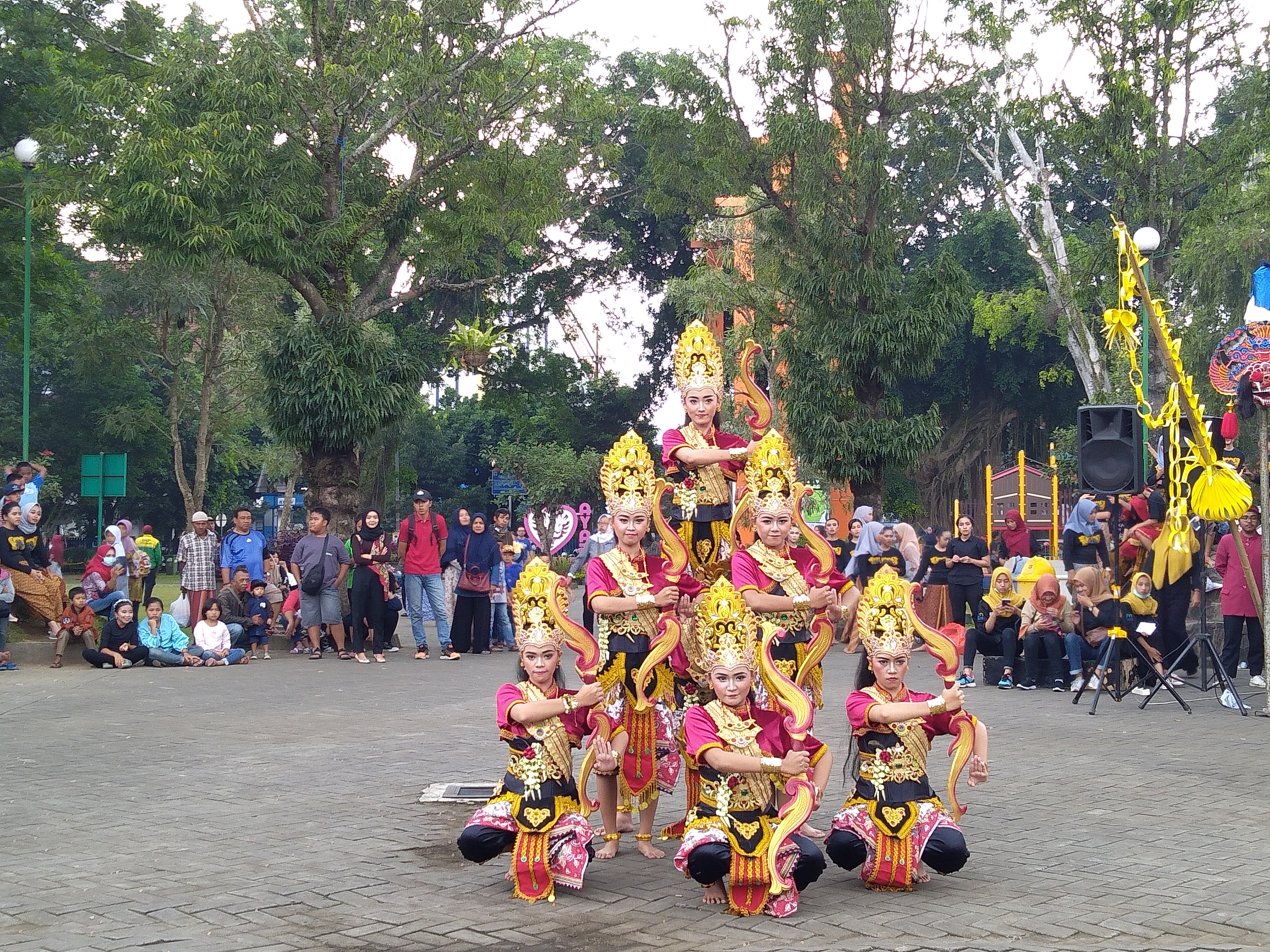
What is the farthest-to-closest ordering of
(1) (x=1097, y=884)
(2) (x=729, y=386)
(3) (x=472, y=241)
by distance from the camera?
(2) (x=729, y=386) < (3) (x=472, y=241) < (1) (x=1097, y=884)

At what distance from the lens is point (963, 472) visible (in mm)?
41281

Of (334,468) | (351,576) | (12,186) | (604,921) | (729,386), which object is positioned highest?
(12,186)

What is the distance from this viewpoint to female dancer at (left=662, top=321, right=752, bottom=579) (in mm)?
7348

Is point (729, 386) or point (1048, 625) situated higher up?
point (729, 386)

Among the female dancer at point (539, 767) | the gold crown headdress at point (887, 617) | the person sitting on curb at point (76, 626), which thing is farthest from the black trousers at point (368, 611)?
the gold crown headdress at point (887, 617)

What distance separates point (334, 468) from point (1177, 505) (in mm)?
11598

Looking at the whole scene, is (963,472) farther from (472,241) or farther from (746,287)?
(472,241)

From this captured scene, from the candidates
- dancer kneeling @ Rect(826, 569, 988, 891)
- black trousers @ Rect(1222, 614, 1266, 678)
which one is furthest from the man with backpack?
dancer kneeling @ Rect(826, 569, 988, 891)

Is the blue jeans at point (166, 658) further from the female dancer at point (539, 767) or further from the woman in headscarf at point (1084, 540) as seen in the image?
the woman in headscarf at point (1084, 540)

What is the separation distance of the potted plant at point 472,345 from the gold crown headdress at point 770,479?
13984mm

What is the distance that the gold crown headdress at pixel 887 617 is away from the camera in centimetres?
609

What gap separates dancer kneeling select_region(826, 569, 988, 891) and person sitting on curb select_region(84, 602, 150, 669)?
11039 millimetres

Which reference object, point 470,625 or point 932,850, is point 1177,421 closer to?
point 932,850

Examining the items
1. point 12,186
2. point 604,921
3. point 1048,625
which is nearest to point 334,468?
point 12,186
